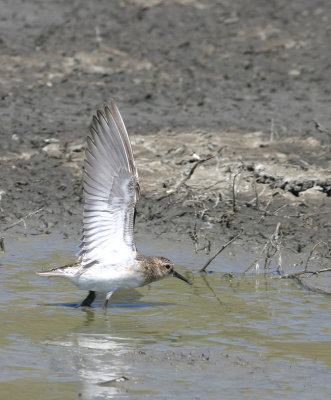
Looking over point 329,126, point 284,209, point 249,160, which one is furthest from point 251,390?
point 329,126

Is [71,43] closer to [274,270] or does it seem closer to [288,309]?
[274,270]

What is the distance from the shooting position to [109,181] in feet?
28.8

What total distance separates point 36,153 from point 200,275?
4488 mm

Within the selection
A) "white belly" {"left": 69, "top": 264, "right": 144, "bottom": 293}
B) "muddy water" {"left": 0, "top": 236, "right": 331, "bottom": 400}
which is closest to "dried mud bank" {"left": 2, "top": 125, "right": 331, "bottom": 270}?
"muddy water" {"left": 0, "top": 236, "right": 331, "bottom": 400}

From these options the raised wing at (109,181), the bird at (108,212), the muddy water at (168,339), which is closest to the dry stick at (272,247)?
the muddy water at (168,339)

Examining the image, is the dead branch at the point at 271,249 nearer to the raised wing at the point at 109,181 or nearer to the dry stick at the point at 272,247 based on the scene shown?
the dry stick at the point at 272,247

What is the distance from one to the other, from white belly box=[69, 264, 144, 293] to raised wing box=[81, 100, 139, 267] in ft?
1.06

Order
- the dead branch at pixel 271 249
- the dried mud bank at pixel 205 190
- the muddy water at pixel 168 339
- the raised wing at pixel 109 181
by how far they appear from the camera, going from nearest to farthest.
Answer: the muddy water at pixel 168 339 → the raised wing at pixel 109 181 → the dead branch at pixel 271 249 → the dried mud bank at pixel 205 190

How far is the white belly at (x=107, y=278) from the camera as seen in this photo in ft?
29.8

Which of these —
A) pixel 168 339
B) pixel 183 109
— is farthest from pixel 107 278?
pixel 183 109

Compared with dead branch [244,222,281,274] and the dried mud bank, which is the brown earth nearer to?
the dried mud bank

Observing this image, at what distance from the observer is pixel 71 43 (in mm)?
18609

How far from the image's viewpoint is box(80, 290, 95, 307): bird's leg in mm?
9281

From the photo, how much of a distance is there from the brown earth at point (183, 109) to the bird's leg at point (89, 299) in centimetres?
187
